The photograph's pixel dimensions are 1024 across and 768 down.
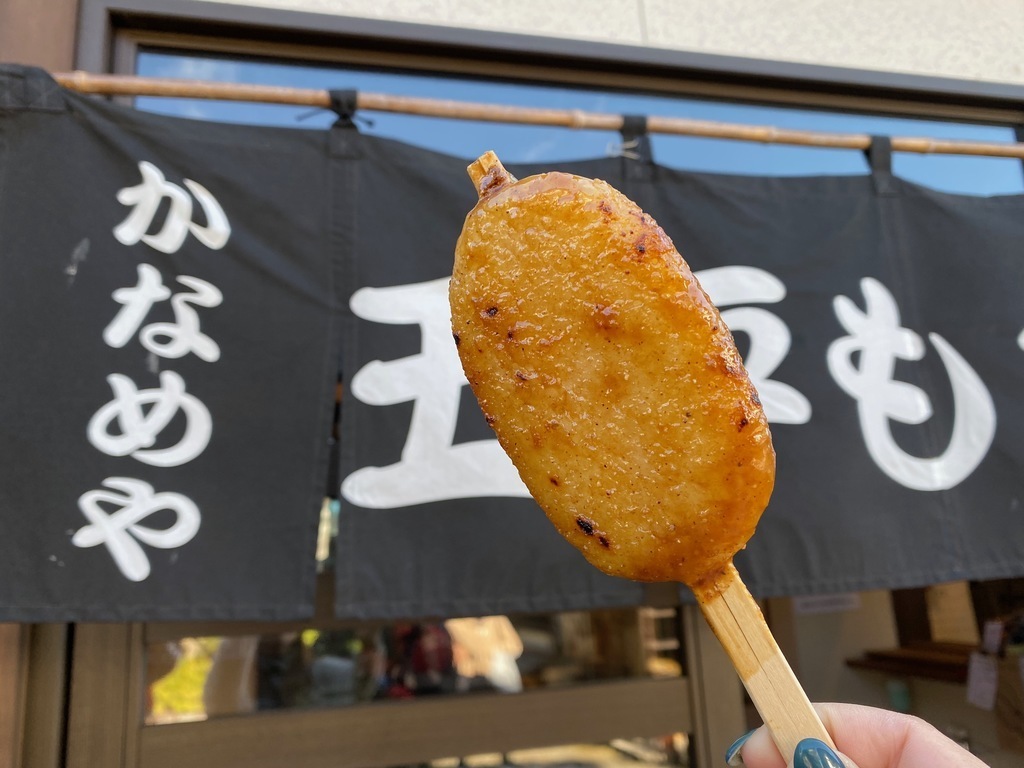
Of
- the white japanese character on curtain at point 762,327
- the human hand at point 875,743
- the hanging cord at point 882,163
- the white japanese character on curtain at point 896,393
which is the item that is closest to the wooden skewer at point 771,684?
the human hand at point 875,743

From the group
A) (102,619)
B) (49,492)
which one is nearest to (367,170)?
(49,492)

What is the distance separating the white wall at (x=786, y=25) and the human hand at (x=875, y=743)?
2796 mm

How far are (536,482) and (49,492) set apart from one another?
158 centimetres

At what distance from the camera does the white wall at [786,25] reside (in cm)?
279

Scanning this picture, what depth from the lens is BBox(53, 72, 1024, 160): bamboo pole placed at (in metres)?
2.01

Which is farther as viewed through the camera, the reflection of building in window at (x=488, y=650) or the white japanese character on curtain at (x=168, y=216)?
the reflection of building in window at (x=488, y=650)

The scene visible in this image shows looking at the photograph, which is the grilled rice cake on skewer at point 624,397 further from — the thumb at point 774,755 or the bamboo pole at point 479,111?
the bamboo pole at point 479,111

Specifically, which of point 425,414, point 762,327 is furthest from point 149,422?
point 762,327

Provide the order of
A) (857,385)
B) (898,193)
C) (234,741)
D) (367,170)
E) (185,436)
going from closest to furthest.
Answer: (185,436), (234,741), (367,170), (857,385), (898,193)

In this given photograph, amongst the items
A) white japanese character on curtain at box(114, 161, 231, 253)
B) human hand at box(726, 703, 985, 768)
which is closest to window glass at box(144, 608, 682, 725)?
white japanese character on curtain at box(114, 161, 231, 253)

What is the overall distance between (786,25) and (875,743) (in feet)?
10.7

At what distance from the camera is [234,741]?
2.07m

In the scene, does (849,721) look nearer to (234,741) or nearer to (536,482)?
(536,482)

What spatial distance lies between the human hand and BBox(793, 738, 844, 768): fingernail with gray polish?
158 mm
